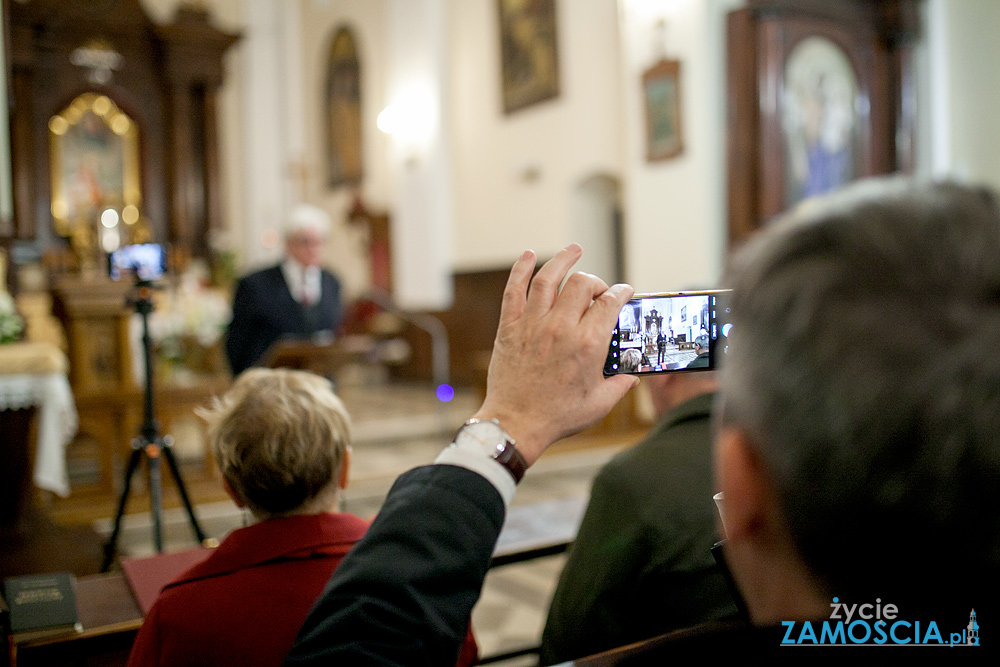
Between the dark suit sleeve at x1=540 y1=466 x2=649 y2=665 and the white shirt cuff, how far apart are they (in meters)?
0.73

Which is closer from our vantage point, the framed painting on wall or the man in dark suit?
the man in dark suit

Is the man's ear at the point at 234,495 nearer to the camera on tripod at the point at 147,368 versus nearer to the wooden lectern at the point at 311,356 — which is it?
the camera on tripod at the point at 147,368

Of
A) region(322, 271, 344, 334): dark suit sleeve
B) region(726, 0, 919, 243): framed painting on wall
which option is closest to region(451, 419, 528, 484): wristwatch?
region(322, 271, 344, 334): dark suit sleeve

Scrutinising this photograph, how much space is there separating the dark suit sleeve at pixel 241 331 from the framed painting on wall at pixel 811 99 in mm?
4034

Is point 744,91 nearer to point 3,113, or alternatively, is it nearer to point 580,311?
point 3,113

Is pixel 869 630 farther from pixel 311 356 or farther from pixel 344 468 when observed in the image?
pixel 311 356

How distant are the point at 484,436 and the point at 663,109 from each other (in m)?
6.91

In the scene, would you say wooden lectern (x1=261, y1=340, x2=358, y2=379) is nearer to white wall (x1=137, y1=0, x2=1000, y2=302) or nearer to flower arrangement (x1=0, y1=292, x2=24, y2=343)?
flower arrangement (x1=0, y1=292, x2=24, y2=343)

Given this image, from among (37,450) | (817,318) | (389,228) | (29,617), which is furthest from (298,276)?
(389,228)

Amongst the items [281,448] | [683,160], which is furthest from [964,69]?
[281,448]

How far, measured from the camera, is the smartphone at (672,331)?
2.92ft

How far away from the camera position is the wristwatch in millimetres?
773

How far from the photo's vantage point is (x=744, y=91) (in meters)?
6.81

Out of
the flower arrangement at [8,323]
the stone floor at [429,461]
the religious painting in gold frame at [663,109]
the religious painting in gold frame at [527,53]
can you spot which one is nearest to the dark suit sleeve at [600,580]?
the stone floor at [429,461]
